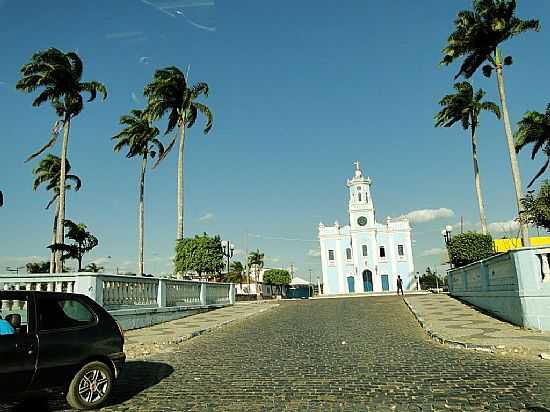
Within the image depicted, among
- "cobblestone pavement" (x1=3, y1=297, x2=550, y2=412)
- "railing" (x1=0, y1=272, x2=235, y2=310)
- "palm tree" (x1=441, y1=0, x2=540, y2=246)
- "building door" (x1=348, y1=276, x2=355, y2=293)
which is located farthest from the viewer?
"building door" (x1=348, y1=276, x2=355, y2=293)

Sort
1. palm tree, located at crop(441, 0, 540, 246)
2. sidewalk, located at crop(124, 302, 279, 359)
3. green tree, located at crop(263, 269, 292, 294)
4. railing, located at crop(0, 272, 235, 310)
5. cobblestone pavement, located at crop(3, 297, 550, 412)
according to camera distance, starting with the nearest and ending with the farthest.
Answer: cobblestone pavement, located at crop(3, 297, 550, 412) < sidewalk, located at crop(124, 302, 279, 359) < railing, located at crop(0, 272, 235, 310) < palm tree, located at crop(441, 0, 540, 246) < green tree, located at crop(263, 269, 292, 294)

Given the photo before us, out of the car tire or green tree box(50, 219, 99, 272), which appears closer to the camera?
the car tire

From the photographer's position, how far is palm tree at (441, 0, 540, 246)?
24797mm

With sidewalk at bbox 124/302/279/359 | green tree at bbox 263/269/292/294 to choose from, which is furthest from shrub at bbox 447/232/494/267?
green tree at bbox 263/269/292/294

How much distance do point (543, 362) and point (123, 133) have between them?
41.2m

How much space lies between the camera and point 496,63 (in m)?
25.8

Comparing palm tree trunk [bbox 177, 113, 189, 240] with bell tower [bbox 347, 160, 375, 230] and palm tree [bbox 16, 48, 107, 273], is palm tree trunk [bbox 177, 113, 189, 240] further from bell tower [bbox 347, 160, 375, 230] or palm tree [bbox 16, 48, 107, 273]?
bell tower [bbox 347, 160, 375, 230]

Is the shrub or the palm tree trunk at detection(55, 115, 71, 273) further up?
the palm tree trunk at detection(55, 115, 71, 273)


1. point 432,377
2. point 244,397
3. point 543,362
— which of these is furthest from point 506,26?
point 244,397

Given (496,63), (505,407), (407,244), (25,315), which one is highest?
(496,63)

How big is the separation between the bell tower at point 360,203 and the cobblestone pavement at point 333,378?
211ft

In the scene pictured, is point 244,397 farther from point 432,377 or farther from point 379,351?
point 379,351

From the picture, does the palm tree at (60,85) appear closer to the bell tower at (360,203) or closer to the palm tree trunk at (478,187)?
the palm tree trunk at (478,187)

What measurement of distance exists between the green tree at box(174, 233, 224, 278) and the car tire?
90.4 ft
